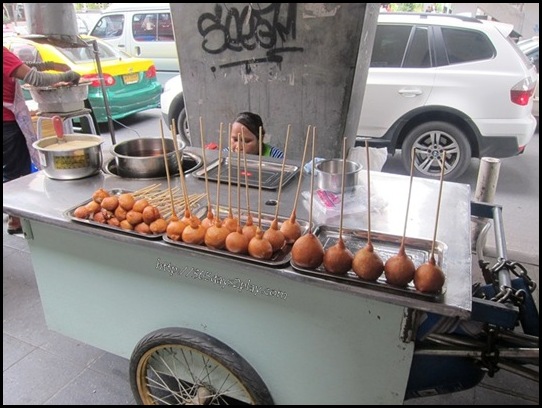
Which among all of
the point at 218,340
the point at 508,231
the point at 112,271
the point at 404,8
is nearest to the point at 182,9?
the point at 112,271

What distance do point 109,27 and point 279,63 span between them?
6802 millimetres

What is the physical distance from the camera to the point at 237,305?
5.18 ft

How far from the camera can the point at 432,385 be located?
5.26 ft

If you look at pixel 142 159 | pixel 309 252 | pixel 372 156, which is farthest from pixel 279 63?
pixel 309 252

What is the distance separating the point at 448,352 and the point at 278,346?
0.60 metres

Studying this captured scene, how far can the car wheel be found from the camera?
4746 millimetres

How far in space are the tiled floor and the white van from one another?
275 inches

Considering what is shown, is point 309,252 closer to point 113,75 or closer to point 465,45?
point 465,45

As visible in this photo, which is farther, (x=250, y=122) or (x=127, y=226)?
(x=250, y=122)

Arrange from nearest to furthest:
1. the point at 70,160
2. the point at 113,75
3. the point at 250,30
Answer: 1. the point at 70,160
2. the point at 250,30
3. the point at 113,75

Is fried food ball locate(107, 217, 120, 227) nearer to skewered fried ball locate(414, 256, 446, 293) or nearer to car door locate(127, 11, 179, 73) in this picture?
skewered fried ball locate(414, 256, 446, 293)

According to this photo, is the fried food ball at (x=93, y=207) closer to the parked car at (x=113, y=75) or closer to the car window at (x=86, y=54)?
the parked car at (x=113, y=75)

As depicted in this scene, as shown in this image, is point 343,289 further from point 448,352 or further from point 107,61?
point 107,61

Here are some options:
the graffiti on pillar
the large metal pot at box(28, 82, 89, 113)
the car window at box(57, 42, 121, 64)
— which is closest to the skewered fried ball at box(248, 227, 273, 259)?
the graffiti on pillar
